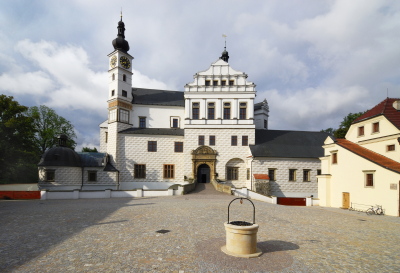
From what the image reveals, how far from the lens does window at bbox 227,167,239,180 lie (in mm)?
29047

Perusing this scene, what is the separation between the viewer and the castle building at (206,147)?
28.4 meters

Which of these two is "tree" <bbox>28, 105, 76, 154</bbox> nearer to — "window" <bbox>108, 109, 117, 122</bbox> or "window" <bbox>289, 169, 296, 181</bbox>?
→ "window" <bbox>108, 109, 117, 122</bbox>

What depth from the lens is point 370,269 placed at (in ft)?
19.5

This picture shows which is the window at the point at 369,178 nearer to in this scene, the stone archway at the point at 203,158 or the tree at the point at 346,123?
the stone archway at the point at 203,158

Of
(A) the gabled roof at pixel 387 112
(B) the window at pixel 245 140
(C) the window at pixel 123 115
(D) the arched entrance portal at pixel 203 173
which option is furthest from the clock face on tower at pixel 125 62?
(A) the gabled roof at pixel 387 112

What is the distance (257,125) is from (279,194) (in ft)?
47.2

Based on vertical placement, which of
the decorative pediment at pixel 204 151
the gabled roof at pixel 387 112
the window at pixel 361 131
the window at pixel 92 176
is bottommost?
the window at pixel 92 176

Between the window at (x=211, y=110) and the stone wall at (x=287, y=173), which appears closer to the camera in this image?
the stone wall at (x=287, y=173)

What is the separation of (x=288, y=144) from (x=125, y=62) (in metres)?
24.4

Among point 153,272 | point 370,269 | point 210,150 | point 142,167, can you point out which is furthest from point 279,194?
point 153,272

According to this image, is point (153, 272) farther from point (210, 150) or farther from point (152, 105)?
point (152, 105)

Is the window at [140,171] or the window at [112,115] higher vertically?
the window at [112,115]

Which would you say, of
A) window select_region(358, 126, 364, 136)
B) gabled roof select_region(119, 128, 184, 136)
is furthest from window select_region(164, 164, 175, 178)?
window select_region(358, 126, 364, 136)

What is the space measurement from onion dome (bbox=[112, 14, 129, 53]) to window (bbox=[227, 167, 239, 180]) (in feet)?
70.9
